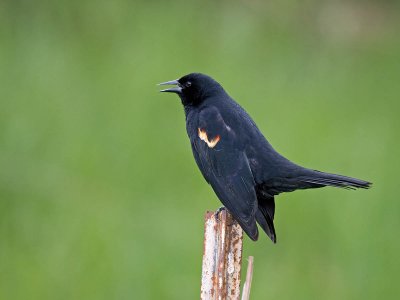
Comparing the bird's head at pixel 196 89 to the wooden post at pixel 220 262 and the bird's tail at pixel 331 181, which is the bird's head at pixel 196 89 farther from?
the wooden post at pixel 220 262

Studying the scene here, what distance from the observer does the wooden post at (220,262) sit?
11.8 feet

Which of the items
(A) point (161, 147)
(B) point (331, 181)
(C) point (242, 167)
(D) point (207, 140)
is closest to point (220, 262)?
(B) point (331, 181)

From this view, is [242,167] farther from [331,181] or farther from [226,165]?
[331,181]

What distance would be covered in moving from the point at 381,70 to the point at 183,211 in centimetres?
245

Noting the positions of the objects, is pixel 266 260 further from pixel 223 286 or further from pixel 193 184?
pixel 223 286

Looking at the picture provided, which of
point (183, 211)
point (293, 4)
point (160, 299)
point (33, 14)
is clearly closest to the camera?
point (160, 299)

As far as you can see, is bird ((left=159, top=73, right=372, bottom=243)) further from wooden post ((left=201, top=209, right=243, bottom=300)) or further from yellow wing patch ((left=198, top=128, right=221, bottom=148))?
wooden post ((left=201, top=209, right=243, bottom=300))

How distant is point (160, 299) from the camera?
5836mm

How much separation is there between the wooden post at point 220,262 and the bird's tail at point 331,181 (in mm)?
580

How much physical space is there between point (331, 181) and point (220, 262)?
0.78m

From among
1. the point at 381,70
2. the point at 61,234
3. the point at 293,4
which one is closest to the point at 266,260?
the point at 61,234

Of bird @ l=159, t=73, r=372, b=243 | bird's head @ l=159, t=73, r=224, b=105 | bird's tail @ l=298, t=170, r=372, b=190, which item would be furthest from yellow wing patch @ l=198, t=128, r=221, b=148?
bird's tail @ l=298, t=170, r=372, b=190

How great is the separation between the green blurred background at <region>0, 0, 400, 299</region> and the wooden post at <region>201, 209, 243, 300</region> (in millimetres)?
2134

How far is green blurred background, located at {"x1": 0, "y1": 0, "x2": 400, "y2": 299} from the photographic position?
5.99m
